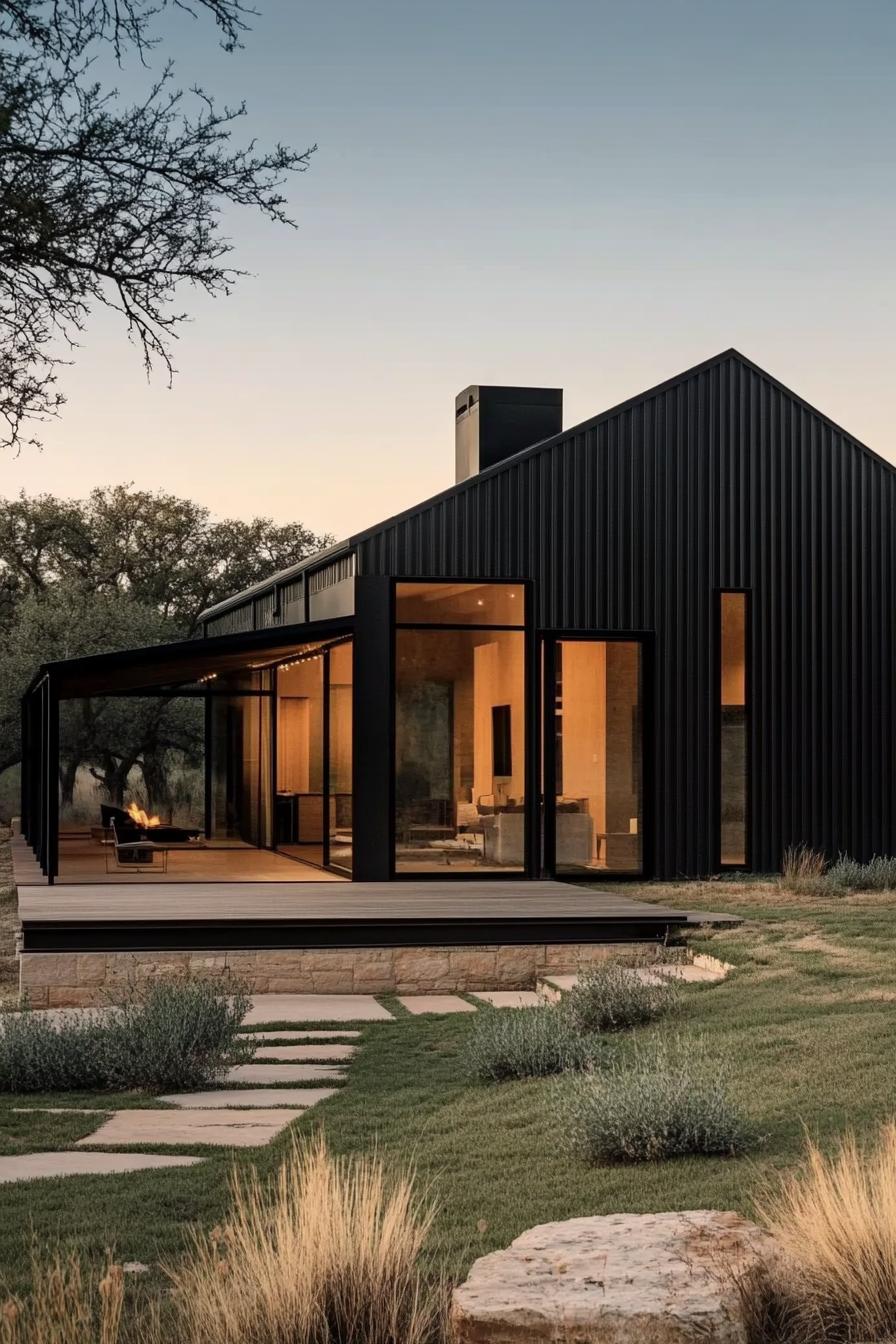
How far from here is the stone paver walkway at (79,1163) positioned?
589 centimetres

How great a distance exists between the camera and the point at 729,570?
16.6 metres

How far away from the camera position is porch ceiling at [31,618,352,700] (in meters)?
14.6

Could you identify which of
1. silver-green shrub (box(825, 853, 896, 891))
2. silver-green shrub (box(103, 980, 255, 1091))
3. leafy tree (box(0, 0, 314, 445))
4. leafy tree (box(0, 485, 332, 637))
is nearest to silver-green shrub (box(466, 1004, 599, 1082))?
silver-green shrub (box(103, 980, 255, 1091))

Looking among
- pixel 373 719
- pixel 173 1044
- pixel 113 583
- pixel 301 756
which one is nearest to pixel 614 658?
pixel 373 719

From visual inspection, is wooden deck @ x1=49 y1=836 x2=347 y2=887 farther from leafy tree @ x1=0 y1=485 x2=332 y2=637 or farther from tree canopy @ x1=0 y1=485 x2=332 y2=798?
leafy tree @ x1=0 y1=485 x2=332 y2=637

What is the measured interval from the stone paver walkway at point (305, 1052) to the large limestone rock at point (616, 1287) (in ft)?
15.6

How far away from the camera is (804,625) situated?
1677 centimetres

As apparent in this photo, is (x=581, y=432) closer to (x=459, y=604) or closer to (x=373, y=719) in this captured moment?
(x=459, y=604)

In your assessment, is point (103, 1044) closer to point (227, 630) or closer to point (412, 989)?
point (412, 989)

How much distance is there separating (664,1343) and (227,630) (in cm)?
2284

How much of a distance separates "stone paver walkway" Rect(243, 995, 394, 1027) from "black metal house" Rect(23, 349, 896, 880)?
13.4 ft

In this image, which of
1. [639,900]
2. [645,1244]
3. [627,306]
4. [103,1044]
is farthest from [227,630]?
[645,1244]

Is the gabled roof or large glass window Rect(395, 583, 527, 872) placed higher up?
the gabled roof

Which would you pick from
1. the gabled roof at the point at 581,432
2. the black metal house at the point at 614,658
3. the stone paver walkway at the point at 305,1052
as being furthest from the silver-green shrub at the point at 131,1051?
the gabled roof at the point at 581,432
